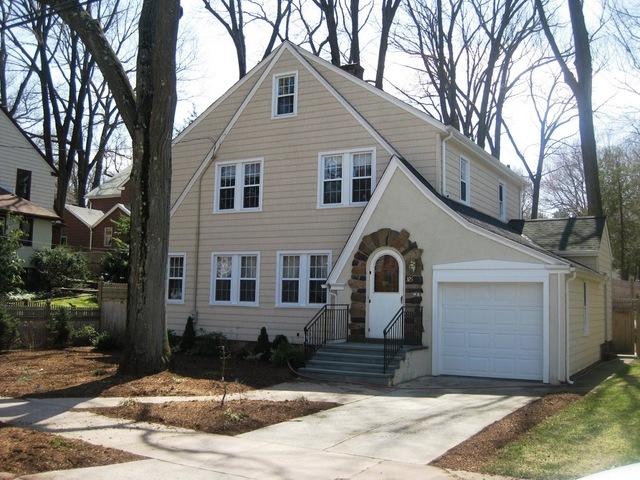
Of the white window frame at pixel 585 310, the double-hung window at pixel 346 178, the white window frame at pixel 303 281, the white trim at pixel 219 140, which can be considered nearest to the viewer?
the white window frame at pixel 585 310

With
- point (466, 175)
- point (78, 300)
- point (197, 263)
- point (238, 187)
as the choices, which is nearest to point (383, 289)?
point (466, 175)

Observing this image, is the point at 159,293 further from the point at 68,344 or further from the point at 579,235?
the point at 579,235

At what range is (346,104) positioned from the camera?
57.5 ft

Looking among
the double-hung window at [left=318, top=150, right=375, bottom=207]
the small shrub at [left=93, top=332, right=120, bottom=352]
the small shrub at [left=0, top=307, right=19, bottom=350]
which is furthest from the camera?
the small shrub at [left=93, top=332, right=120, bottom=352]

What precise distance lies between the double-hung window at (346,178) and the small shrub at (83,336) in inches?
317

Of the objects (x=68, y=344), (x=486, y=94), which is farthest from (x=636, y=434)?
(x=486, y=94)

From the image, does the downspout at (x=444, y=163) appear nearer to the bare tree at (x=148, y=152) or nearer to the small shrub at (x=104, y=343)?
the bare tree at (x=148, y=152)

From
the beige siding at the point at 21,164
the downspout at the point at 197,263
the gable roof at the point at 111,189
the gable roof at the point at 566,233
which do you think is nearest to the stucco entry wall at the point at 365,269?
the gable roof at the point at 566,233

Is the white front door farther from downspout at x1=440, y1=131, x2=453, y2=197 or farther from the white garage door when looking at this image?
downspout at x1=440, y1=131, x2=453, y2=197

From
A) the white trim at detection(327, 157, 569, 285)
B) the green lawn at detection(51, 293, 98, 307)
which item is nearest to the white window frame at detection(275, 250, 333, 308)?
the white trim at detection(327, 157, 569, 285)

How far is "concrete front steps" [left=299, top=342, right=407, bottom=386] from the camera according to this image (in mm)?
13516

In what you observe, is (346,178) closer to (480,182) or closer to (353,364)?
(480,182)

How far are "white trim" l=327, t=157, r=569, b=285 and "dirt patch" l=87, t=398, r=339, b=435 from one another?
5.78 m

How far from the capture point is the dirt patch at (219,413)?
8781mm
